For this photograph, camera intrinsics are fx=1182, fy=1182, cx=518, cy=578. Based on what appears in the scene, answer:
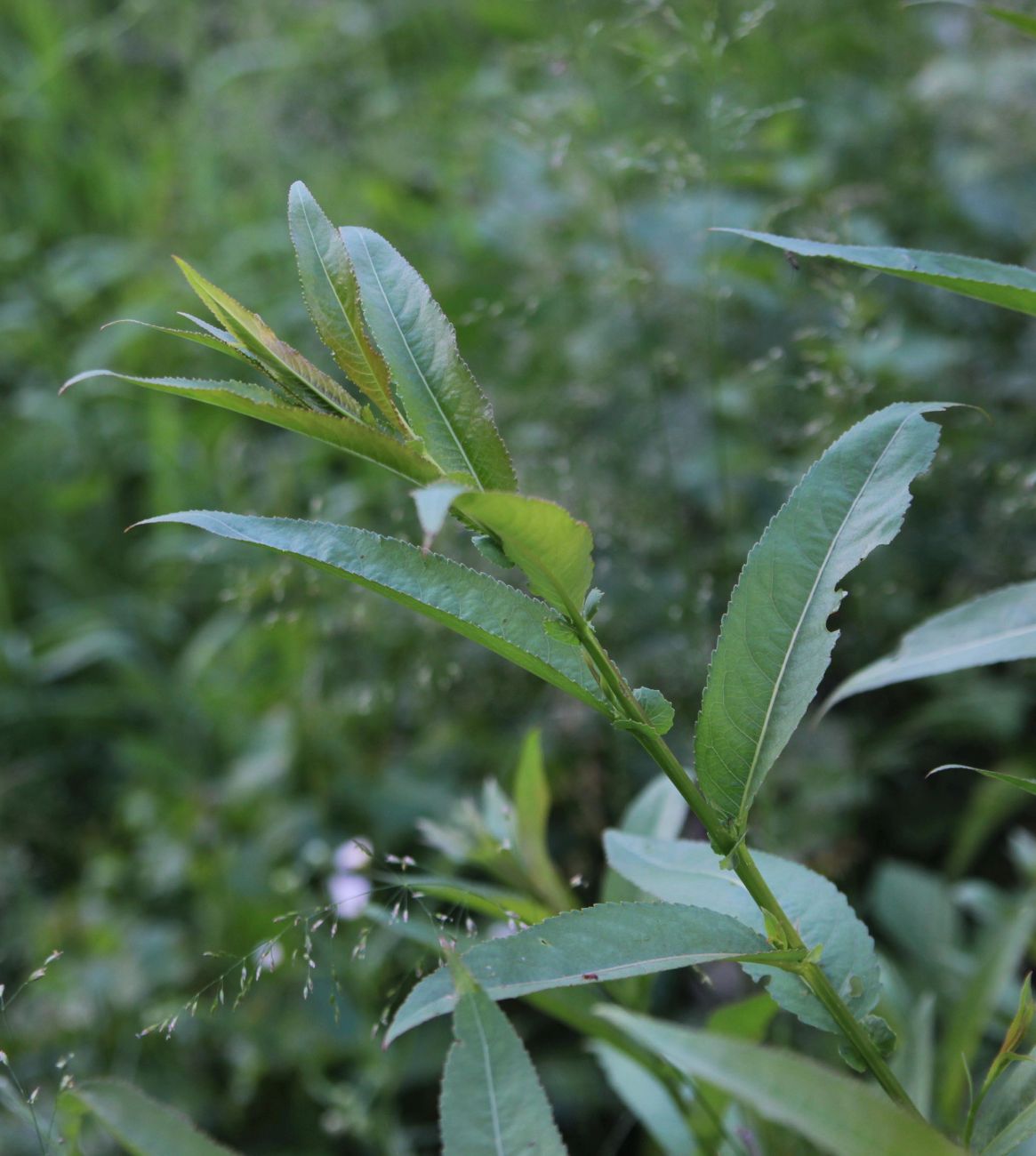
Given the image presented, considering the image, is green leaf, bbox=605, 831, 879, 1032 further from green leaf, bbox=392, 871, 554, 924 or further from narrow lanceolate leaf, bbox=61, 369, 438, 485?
narrow lanceolate leaf, bbox=61, 369, 438, 485

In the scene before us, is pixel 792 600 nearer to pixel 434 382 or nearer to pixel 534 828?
pixel 434 382

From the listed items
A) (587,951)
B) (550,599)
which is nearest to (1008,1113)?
(587,951)

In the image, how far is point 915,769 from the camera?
2021 mm

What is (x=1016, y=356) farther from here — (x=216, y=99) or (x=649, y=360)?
(x=216, y=99)

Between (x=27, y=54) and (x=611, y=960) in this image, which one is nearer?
(x=611, y=960)

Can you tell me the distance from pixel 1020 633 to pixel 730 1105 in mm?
543

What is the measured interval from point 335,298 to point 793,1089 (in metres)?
0.49

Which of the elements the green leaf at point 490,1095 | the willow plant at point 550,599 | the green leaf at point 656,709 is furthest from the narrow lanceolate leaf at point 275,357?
the green leaf at point 490,1095

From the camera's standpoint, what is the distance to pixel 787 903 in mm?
821

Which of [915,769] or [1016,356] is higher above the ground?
[1016,356]

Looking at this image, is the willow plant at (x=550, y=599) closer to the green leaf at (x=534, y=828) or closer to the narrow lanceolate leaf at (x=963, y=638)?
the narrow lanceolate leaf at (x=963, y=638)

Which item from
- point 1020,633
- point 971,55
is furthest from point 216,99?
point 1020,633

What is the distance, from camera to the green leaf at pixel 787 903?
2.51 feet

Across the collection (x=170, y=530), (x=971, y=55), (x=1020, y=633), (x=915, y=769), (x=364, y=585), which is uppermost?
(x=364, y=585)
